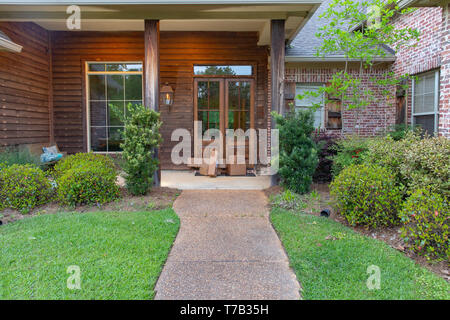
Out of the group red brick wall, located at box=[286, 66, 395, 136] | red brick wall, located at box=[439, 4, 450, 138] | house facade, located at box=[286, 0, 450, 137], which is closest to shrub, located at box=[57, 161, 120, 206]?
house facade, located at box=[286, 0, 450, 137]

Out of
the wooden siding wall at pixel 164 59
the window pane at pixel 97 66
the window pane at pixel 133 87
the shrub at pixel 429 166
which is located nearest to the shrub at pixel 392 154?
the shrub at pixel 429 166

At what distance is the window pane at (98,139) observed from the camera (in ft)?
25.8

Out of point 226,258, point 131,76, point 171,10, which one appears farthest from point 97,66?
point 226,258

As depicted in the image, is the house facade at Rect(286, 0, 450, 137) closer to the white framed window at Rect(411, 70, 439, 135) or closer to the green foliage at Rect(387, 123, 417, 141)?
the white framed window at Rect(411, 70, 439, 135)

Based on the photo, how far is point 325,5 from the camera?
29.1 feet

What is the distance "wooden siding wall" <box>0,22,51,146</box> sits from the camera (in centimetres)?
608

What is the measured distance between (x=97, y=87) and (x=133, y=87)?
902 mm

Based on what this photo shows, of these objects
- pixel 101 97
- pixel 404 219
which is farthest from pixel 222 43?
pixel 404 219

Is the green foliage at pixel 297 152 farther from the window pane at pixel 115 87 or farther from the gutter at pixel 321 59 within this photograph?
the window pane at pixel 115 87

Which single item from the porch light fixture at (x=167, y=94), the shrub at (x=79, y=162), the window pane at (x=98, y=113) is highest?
the porch light fixture at (x=167, y=94)

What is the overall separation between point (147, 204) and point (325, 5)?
7.74 meters

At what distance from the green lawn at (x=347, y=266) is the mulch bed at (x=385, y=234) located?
13 centimetres

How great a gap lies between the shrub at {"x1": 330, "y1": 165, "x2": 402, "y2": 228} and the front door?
4.28 meters

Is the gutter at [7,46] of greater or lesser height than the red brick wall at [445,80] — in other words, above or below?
above
